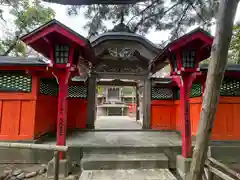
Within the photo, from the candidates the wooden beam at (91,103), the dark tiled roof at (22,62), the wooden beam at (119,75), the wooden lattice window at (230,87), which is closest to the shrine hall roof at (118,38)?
the wooden beam at (119,75)

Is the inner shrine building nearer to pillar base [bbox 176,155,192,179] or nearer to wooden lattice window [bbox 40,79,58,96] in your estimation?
wooden lattice window [bbox 40,79,58,96]

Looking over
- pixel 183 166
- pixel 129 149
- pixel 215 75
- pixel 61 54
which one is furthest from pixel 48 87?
pixel 215 75

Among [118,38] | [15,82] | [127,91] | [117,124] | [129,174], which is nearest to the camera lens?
[129,174]

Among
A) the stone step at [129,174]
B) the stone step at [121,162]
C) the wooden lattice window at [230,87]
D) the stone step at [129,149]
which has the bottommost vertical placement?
the stone step at [129,174]

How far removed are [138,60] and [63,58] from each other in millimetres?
3591

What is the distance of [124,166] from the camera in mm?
3502

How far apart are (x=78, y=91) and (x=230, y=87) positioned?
5.02 metres

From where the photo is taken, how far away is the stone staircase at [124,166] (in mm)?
3145

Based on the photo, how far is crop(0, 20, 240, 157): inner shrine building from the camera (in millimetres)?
3332

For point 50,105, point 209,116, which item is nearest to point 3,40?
point 50,105

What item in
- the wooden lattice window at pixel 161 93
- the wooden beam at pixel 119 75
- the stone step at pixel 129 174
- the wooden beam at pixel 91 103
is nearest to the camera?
the stone step at pixel 129 174

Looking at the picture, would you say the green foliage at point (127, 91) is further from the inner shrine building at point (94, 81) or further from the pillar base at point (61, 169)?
the pillar base at point (61, 169)

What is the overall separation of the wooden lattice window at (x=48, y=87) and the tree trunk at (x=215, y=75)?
14.1 ft

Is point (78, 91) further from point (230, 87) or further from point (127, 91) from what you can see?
point (127, 91)
